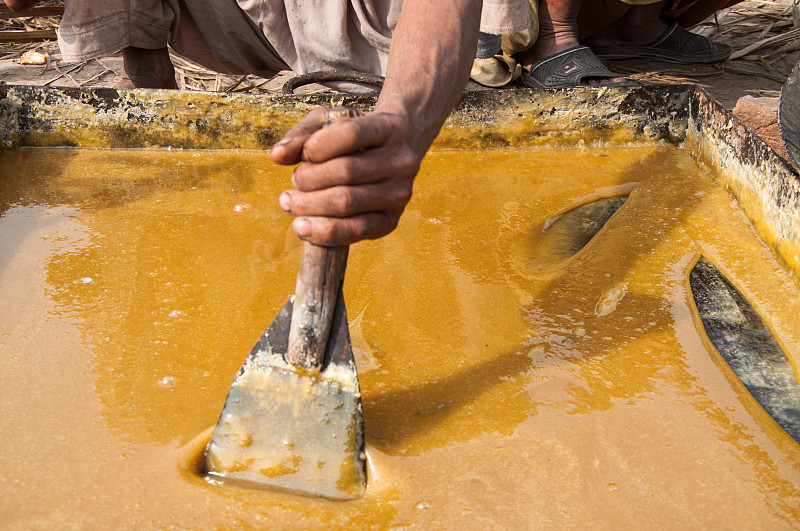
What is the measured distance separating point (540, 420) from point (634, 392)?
25cm

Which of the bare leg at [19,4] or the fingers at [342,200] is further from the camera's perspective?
the bare leg at [19,4]

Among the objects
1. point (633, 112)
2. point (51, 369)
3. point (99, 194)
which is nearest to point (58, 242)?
point (99, 194)

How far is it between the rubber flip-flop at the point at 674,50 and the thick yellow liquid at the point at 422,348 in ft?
6.83

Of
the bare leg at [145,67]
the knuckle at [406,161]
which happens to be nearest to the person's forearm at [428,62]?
the knuckle at [406,161]

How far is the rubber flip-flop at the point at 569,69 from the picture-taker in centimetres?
327

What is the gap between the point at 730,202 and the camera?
2293 millimetres

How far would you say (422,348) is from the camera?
1636 millimetres

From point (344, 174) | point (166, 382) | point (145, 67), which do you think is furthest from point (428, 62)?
point (145, 67)

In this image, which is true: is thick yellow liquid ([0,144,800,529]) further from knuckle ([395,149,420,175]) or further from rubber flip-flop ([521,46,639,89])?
rubber flip-flop ([521,46,639,89])

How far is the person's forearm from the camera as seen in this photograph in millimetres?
1312

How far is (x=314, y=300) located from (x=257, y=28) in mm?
2192

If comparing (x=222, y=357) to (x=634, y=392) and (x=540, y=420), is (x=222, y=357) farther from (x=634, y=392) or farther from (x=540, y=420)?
(x=634, y=392)

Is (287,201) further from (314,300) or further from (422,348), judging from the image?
(422,348)

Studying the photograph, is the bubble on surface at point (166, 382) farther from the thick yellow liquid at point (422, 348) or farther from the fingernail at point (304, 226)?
the fingernail at point (304, 226)
